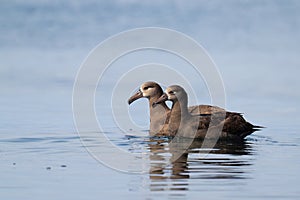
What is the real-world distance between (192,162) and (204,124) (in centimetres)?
457

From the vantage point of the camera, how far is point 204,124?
17.2 m

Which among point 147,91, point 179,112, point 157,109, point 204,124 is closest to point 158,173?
point 204,124

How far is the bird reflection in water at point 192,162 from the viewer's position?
10.9 meters

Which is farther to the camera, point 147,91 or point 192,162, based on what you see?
point 147,91

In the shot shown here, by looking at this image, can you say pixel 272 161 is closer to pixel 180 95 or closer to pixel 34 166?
pixel 34 166

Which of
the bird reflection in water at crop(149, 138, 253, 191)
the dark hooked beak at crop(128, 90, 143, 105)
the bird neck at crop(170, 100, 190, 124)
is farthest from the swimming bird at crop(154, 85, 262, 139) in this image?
the dark hooked beak at crop(128, 90, 143, 105)

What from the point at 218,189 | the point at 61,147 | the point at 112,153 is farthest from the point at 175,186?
the point at 61,147

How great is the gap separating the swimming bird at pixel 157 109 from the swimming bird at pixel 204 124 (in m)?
0.27

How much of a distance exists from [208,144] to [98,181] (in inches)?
236

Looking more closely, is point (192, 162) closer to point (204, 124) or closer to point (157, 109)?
point (204, 124)

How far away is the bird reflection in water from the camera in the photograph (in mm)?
10922

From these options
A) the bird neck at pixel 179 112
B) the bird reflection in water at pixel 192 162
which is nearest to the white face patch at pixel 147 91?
the bird neck at pixel 179 112

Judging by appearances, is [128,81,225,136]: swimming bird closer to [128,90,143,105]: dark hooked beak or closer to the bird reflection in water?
[128,90,143,105]: dark hooked beak

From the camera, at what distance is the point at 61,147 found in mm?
15578
